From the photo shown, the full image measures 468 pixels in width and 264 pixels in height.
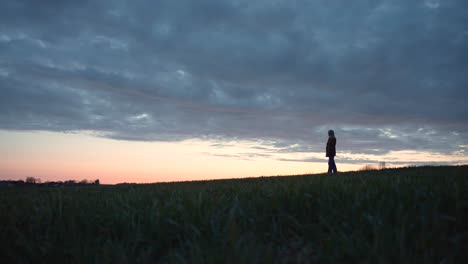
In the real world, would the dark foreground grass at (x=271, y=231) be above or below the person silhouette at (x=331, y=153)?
below

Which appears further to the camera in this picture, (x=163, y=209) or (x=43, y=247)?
(x=163, y=209)

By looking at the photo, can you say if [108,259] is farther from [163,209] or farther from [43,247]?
[163,209]

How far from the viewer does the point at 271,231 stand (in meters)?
3.04

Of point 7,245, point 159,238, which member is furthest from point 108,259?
point 7,245

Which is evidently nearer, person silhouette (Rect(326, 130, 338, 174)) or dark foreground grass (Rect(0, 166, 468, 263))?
dark foreground grass (Rect(0, 166, 468, 263))

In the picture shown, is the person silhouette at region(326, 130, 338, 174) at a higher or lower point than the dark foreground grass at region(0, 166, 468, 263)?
higher

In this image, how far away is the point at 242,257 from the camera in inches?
82.8

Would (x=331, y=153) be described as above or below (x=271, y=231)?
above

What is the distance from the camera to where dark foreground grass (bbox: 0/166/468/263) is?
230 centimetres

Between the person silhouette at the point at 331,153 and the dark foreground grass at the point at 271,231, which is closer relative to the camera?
the dark foreground grass at the point at 271,231

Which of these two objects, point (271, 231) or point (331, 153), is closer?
point (271, 231)

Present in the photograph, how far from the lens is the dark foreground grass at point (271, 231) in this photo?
2.30 metres

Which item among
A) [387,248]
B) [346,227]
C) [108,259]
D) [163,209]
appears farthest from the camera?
[163,209]

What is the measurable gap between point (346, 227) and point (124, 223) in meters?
2.30
